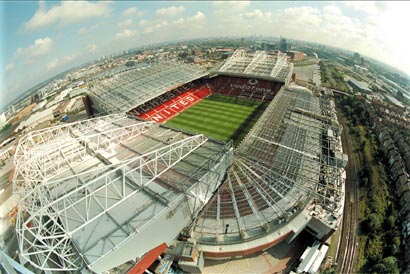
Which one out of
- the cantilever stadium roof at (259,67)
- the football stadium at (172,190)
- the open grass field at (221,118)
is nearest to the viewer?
the football stadium at (172,190)

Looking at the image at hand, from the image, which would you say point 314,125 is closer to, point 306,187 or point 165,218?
point 306,187

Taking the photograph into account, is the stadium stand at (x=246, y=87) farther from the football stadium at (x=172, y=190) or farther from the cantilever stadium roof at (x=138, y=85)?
the football stadium at (x=172, y=190)

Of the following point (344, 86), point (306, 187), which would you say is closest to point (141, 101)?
point (306, 187)

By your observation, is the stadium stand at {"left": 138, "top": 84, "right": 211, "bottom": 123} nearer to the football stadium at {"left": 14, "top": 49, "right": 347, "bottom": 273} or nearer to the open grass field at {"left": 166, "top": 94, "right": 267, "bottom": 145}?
the open grass field at {"left": 166, "top": 94, "right": 267, "bottom": 145}

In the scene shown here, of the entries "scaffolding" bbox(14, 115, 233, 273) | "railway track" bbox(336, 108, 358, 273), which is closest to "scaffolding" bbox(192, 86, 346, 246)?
"scaffolding" bbox(14, 115, 233, 273)

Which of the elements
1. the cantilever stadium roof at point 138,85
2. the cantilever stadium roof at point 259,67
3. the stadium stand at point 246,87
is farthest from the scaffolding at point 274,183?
the cantilever stadium roof at point 138,85

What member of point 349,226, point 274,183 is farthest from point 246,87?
point 349,226
